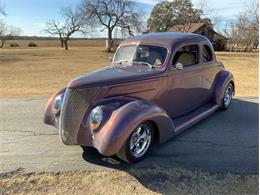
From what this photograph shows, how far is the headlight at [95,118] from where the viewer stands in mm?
3877

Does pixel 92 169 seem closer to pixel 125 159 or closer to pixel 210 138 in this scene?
pixel 125 159

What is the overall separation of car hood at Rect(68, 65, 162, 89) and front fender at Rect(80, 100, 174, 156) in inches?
17.0

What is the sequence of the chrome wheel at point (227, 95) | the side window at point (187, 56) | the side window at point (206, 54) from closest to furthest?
the side window at point (187, 56) < the side window at point (206, 54) < the chrome wheel at point (227, 95)

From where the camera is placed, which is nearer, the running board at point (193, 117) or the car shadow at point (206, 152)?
the car shadow at point (206, 152)

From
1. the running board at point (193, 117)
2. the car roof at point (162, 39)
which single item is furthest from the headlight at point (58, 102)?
the running board at point (193, 117)

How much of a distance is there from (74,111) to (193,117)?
233 centimetres

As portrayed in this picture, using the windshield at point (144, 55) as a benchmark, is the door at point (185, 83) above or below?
below

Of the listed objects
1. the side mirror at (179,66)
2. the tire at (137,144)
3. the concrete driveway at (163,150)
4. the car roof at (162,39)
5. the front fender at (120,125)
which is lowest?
the concrete driveway at (163,150)

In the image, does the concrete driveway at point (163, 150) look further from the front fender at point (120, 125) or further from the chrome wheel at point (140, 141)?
the front fender at point (120, 125)

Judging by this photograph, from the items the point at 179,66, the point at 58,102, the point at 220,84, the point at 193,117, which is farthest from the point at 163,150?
the point at 220,84

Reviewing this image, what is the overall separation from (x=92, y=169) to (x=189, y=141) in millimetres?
1790

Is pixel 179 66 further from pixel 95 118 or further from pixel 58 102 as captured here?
pixel 58 102

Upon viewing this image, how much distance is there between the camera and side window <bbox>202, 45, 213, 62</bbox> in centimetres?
609

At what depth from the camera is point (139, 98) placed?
14.7 ft
